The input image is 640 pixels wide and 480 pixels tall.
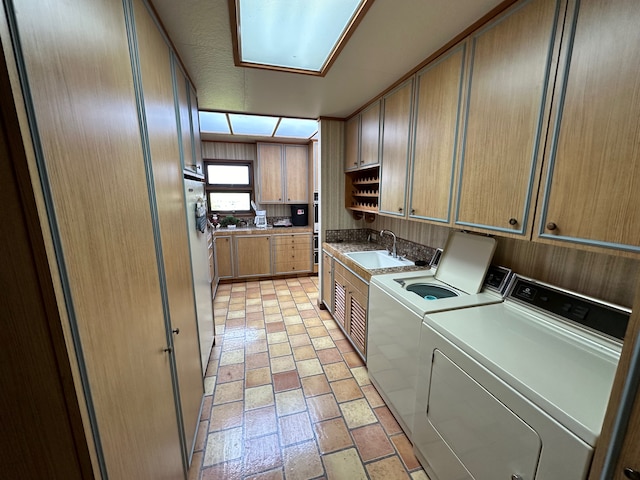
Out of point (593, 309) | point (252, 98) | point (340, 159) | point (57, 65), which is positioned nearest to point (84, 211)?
point (57, 65)

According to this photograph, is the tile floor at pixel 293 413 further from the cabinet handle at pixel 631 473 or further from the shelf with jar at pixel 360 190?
the shelf with jar at pixel 360 190

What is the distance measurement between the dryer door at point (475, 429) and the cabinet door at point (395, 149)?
1280 millimetres

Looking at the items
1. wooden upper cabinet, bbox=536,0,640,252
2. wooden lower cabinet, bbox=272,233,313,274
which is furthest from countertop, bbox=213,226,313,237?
wooden upper cabinet, bbox=536,0,640,252

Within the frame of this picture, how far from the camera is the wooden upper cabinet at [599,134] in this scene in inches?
33.0

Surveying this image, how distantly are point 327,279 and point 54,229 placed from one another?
9.28 feet

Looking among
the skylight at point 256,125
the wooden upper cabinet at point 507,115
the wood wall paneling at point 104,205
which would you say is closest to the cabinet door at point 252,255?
the skylight at point 256,125

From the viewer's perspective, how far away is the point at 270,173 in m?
4.54

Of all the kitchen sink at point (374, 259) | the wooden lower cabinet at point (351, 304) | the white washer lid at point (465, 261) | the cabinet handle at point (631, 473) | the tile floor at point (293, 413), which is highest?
the white washer lid at point (465, 261)

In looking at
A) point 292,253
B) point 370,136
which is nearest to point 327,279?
point 292,253

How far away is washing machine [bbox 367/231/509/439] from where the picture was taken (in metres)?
1.51

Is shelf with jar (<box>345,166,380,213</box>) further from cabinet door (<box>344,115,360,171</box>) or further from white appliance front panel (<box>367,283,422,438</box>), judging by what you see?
white appliance front panel (<box>367,283,422,438</box>)

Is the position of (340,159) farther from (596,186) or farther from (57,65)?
(57,65)

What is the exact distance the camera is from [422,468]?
1468 millimetres

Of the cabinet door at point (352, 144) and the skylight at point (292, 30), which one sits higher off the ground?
the skylight at point (292, 30)
